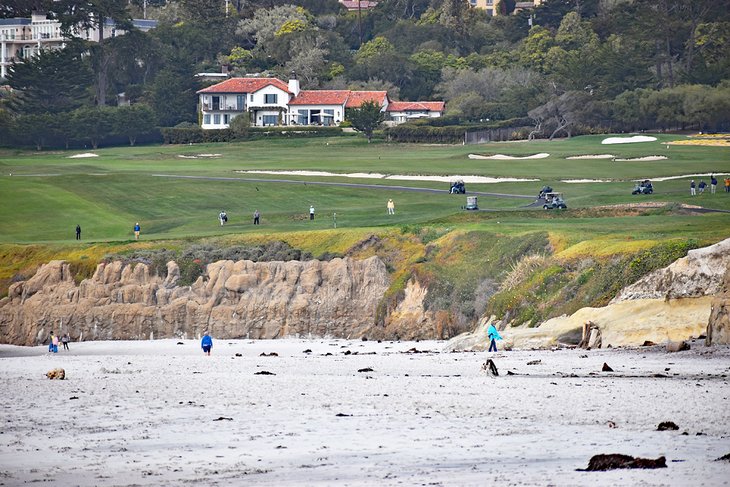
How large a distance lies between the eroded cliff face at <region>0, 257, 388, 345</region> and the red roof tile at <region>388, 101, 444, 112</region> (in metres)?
103

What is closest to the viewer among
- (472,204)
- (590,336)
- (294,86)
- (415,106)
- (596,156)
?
(590,336)

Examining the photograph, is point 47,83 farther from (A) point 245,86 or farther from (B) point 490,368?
(B) point 490,368

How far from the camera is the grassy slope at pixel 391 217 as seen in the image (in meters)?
55.4

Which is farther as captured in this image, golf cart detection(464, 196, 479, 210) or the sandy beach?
golf cart detection(464, 196, 479, 210)

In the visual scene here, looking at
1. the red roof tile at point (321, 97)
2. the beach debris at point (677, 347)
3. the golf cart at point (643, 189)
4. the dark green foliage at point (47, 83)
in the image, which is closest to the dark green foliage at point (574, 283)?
the beach debris at point (677, 347)

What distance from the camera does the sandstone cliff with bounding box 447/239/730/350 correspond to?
41.9 metres

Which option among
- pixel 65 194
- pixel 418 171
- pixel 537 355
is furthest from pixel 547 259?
pixel 418 171

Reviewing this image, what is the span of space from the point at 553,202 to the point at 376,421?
46.4m

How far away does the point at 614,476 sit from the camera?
23469mm

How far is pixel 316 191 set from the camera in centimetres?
9319

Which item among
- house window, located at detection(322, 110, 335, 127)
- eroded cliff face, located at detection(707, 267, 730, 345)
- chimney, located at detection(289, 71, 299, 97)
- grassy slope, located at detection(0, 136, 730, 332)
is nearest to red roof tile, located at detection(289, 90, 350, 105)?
chimney, located at detection(289, 71, 299, 97)

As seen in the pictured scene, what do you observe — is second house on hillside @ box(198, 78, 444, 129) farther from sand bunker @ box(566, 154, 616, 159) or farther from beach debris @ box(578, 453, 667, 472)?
beach debris @ box(578, 453, 667, 472)

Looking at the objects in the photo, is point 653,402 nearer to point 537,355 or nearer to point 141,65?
point 537,355

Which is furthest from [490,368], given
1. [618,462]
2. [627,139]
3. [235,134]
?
[235,134]
